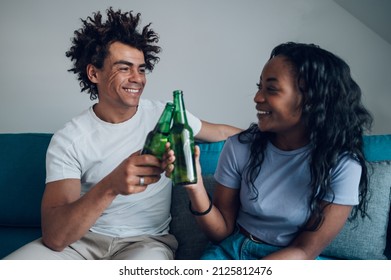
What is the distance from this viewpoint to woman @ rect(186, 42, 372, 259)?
910mm

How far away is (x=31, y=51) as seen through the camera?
1.45 metres

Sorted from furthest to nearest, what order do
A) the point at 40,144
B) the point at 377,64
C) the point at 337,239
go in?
1. the point at 40,144
2. the point at 377,64
3. the point at 337,239

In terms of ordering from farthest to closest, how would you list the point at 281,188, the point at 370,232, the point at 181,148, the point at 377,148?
the point at 377,148 → the point at 370,232 → the point at 281,188 → the point at 181,148

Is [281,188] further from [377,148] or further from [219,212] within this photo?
[377,148]

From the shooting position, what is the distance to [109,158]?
1.11 m

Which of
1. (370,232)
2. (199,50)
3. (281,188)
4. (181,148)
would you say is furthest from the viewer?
(199,50)

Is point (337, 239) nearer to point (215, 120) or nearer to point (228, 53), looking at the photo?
point (215, 120)

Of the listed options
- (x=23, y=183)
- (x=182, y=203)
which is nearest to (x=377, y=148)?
(x=182, y=203)

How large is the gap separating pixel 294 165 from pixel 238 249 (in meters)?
0.24

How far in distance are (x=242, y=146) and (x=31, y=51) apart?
2.92 feet

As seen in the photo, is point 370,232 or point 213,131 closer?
point 370,232

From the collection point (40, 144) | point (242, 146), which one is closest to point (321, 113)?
point (242, 146)

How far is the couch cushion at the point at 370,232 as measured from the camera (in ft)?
3.54
